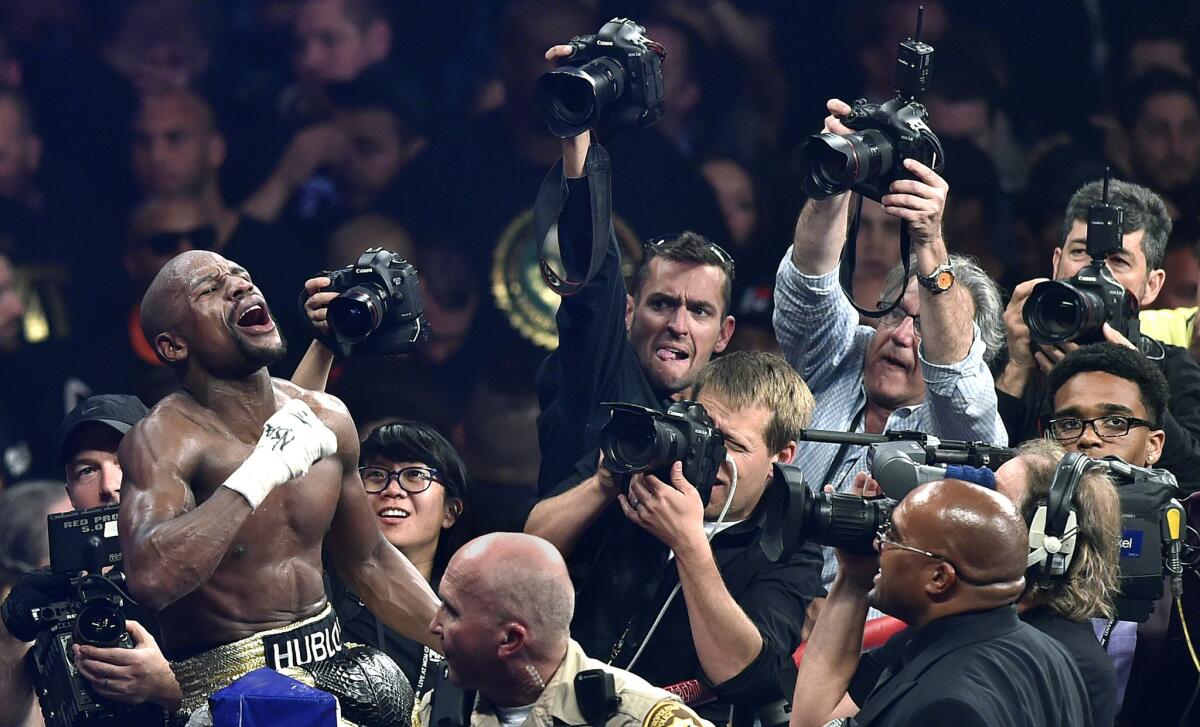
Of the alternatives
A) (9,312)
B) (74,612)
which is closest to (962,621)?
(74,612)

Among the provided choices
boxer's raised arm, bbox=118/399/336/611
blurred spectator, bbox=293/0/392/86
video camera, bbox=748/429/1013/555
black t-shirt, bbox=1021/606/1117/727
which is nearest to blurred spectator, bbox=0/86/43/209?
blurred spectator, bbox=293/0/392/86

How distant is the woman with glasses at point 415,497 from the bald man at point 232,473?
0.61 meters

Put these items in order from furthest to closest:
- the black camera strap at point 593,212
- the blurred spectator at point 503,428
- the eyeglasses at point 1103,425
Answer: the blurred spectator at point 503,428 < the black camera strap at point 593,212 < the eyeglasses at point 1103,425

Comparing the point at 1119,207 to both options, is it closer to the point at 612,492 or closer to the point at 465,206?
the point at 612,492

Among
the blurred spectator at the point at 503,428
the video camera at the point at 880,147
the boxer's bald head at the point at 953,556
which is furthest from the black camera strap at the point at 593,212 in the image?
the blurred spectator at the point at 503,428

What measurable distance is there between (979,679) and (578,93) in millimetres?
1779

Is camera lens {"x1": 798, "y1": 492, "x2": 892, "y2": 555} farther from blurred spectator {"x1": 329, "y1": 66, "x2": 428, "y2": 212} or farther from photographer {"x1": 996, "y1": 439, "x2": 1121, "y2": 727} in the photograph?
blurred spectator {"x1": 329, "y1": 66, "x2": 428, "y2": 212}

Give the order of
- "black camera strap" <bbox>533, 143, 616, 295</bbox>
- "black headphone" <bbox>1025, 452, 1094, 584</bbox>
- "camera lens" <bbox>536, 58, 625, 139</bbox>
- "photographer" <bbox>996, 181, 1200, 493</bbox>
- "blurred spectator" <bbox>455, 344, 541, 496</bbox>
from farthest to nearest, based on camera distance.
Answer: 1. "blurred spectator" <bbox>455, 344, 541, 496</bbox>
2. "photographer" <bbox>996, 181, 1200, 493</bbox>
3. "black camera strap" <bbox>533, 143, 616, 295</bbox>
4. "camera lens" <bbox>536, 58, 625, 139</bbox>
5. "black headphone" <bbox>1025, 452, 1094, 584</bbox>

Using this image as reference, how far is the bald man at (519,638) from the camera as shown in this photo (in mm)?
2918

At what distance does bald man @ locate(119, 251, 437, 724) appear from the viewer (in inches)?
130

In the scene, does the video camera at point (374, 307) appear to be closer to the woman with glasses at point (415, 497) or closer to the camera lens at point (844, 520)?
the woman with glasses at point (415, 497)

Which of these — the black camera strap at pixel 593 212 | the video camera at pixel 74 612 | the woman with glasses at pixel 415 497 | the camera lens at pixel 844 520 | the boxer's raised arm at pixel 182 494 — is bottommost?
the video camera at pixel 74 612

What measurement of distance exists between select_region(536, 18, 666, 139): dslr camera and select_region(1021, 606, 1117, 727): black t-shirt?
152cm

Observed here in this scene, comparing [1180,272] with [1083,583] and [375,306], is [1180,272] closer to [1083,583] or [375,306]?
[1083,583]
